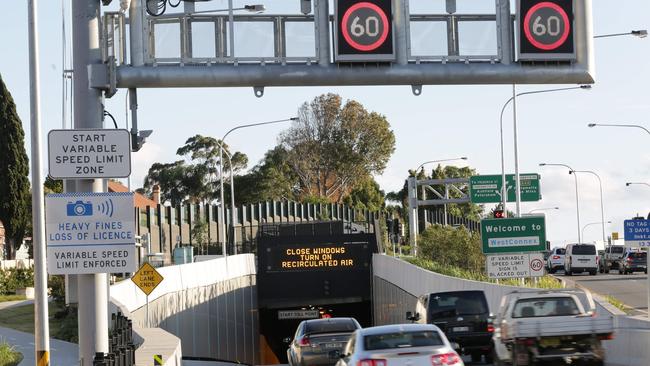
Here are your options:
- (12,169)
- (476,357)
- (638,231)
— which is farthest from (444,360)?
(12,169)

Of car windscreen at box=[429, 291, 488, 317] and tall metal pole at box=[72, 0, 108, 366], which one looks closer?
tall metal pole at box=[72, 0, 108, 366]

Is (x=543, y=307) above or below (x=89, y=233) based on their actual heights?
below

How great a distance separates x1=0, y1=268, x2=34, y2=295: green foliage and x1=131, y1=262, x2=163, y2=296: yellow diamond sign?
71.1ft

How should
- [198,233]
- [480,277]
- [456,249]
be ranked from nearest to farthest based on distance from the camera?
[480,277] < [456,249] < [198,233]

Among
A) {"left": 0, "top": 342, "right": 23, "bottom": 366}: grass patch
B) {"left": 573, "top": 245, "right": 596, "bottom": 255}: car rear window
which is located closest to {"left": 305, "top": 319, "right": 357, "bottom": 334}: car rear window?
{"left": 0, "top": 342, "right": 23, "bottom": 366}: grass patch

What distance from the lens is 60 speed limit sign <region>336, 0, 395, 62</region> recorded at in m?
19.4

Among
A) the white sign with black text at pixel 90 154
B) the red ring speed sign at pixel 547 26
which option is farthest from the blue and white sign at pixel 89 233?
the red ring speed sign at pixel 547 26

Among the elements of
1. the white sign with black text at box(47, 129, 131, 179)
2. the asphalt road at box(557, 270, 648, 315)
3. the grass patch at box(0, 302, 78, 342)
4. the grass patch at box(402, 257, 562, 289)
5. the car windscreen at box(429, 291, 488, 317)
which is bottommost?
the asphalt road at box(557, 270, 648, 315)

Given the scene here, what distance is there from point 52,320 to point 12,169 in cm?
2630

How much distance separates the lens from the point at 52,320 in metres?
42.9

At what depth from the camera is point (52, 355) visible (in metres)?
31.7

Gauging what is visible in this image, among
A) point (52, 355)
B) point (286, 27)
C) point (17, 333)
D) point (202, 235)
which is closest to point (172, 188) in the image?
point (202, 235)

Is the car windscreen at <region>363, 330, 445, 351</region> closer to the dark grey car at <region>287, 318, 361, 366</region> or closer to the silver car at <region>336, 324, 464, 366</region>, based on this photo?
the silver car at <region>336, 324, 464, 366</region>

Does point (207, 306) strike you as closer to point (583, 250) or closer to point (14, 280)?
point (14, 280)
